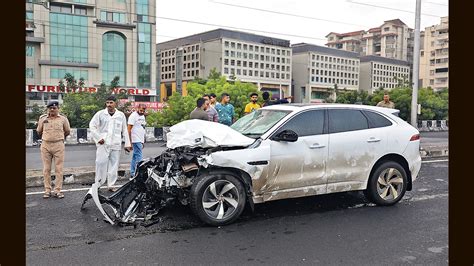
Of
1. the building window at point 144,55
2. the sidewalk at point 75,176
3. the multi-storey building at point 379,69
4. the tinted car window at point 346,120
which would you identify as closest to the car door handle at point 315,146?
the tinted car window at point 346,120

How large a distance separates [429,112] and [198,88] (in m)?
19.4

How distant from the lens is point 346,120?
21.1ft

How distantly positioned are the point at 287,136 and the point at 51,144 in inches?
162

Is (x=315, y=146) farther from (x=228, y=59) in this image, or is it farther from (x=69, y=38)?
(x=228, y=59)

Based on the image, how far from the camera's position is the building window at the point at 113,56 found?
7038cm

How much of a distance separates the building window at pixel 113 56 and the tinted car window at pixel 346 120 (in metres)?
68.0

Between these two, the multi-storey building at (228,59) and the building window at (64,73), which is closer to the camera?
the building window at (64,73)

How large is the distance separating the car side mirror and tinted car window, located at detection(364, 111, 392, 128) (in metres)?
1.59

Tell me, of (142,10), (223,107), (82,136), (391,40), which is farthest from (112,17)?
(391,40)

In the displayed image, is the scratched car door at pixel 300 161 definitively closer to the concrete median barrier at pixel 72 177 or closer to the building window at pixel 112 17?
the concrete median barrier at pixel 72 177

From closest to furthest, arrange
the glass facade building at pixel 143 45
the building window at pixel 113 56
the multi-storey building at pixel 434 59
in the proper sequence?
1. the building window at pixel 113 56
2. the glass facade building at pixel 143 45
3. the multi-storey building at pixel 434 59

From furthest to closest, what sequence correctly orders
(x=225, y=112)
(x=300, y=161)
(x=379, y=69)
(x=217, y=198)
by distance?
(x=379, y=69) → (x=225, y=112) → (x=300, y=161) → (x=217, y=198)

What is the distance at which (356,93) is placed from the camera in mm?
36719
